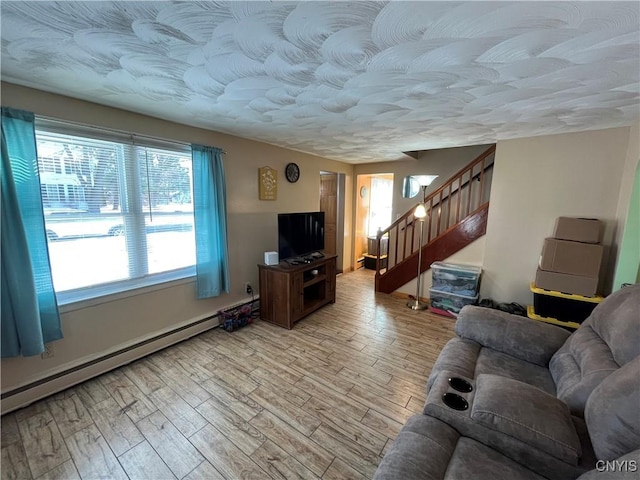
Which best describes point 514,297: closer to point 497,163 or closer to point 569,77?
point 497,163

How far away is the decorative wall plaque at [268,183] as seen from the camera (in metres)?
3.35

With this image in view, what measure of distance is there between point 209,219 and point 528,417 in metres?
2.82

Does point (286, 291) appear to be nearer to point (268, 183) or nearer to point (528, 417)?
point (268, 183)

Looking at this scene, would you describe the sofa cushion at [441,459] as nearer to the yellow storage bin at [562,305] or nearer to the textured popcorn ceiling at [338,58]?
the textured popcorn ceiling at [338,58]

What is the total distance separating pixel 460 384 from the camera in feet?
4.31

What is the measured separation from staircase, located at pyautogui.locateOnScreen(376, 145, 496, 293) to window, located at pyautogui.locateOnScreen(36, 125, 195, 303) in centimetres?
275

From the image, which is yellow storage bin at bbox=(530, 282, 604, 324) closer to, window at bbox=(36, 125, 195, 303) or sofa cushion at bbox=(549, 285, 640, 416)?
sofa cushion at bbox=(549, 285, 640, 416)

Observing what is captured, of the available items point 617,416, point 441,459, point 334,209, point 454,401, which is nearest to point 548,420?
point 617,416

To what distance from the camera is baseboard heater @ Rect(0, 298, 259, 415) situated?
1.82 meters

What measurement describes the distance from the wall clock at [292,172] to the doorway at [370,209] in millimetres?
1860

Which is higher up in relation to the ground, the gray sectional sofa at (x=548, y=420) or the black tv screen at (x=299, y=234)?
the black tv screen at (x=299, y=234)

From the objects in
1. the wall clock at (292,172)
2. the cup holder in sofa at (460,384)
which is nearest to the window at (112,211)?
the wall clock at (292,172)

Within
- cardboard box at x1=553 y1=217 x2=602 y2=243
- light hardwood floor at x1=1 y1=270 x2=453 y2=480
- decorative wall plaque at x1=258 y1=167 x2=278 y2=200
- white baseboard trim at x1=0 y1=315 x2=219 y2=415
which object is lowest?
light hardwood floor at x1=1 y1=270 x2=453 y2=480

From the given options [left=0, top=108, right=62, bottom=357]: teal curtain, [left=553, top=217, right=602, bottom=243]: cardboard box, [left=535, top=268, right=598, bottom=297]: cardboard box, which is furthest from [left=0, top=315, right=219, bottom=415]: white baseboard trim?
[left=553, top=217, right=602, bottom=243]: cardboard box
